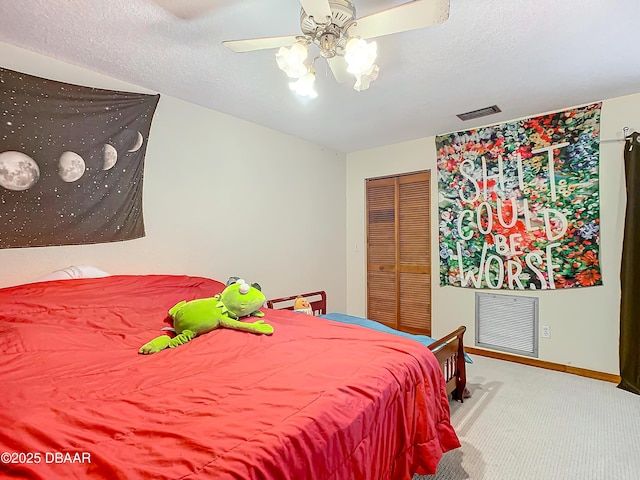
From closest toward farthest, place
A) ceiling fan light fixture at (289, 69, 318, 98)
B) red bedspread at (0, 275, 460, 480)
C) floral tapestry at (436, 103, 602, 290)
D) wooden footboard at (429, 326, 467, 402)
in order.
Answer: red bedspread at (0, 275, 460, 480) < ceiling fan light fixture at (289, 69, 318, 98) < wooden footboard at (429, 326, 467, 402) < floral tapestry at (436, 103, 602, 290)

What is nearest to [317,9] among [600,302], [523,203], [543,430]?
[543,430]

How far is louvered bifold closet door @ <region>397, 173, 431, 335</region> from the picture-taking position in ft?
12.5

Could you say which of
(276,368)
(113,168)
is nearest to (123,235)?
(113,168)

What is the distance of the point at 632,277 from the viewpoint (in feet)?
8.39

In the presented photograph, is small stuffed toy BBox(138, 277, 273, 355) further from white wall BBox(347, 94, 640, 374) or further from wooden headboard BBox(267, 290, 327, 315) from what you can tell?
white wall BBox(347, 94, 640, 374)

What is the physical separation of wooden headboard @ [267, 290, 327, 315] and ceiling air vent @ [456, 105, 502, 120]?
2.27 metres

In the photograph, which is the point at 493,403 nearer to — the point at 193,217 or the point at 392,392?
the point at 392,392

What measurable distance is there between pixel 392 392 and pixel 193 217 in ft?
7.06

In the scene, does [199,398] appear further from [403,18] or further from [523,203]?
[523,203]

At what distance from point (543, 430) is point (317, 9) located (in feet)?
8.62

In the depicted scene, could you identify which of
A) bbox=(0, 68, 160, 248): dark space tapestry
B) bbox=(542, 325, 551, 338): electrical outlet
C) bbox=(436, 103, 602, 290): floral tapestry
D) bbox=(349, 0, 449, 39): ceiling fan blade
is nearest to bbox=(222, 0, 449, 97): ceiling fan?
bbox=(349, 0, 449, 39): ceiling fan blade

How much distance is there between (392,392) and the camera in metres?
1.32

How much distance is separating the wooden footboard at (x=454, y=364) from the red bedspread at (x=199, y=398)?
60 cm

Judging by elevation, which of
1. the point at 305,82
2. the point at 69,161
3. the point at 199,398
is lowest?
the point at 199,398
